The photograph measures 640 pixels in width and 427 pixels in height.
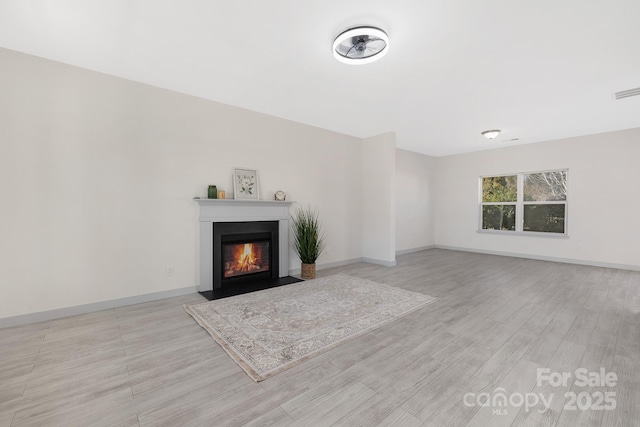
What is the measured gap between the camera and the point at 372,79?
3084 mm

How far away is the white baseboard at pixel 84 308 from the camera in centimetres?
254

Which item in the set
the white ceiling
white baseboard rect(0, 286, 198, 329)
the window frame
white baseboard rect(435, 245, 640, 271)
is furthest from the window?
white baseboard rect(0, 286, 198, 329)

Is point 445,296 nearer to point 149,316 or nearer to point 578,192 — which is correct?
point 149,316

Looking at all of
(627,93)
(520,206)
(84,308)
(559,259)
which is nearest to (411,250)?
(520,206)

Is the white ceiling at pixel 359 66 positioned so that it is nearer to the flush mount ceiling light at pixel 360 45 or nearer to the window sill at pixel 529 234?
the flush mount ceiling light at pixel 360 45

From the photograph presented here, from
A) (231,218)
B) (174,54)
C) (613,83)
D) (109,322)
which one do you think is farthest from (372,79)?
(109,322)

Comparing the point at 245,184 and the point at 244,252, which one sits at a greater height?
the point at 245,184

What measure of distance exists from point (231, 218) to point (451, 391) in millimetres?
3225

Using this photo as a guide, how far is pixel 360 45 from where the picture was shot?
2344 mm

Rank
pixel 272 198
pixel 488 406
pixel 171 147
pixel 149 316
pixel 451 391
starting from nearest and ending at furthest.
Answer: pixel 488 406, pixel 451 391, pixel 149 316, pixel 171 147, pixel 272 198

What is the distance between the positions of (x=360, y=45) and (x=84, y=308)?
13.0ft

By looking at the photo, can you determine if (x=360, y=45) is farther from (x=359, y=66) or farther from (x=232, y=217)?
(x=232, y=217)

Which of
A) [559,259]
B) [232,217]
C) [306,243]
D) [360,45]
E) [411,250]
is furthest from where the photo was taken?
[411,250]

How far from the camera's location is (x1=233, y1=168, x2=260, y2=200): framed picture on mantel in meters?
3.92
